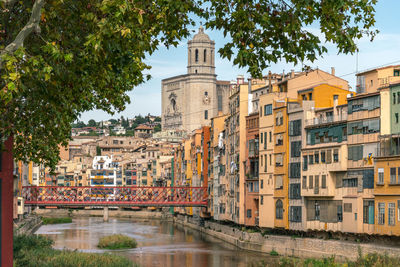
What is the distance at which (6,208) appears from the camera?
1894 centimetres

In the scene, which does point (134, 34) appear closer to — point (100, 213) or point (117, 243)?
point (117, 243)

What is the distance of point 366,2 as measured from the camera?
17422mm

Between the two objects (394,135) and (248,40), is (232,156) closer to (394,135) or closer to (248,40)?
(394,135)

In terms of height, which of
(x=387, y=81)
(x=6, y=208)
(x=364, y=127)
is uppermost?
(x=387, y=81)

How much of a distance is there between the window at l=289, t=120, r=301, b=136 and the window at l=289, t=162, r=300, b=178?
2.48 meters

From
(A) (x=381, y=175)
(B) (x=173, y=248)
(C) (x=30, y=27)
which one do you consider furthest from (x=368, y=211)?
(C) (x=30, y=27)

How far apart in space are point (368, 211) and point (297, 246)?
826 cm

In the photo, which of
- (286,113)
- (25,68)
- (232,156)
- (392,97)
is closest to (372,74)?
(392,97)

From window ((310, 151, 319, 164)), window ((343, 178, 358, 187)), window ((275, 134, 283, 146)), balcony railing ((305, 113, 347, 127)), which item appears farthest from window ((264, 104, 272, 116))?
window ((343, 178, 358, 187))

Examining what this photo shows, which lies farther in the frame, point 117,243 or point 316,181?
point 117,243

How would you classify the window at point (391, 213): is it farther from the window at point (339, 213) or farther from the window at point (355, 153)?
the window at point (339, 213)

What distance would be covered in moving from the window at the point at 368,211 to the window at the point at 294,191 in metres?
9.59

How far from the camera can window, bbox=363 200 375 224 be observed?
173 ft

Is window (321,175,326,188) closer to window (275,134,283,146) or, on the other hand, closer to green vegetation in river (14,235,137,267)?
window (275,134,283,146)
